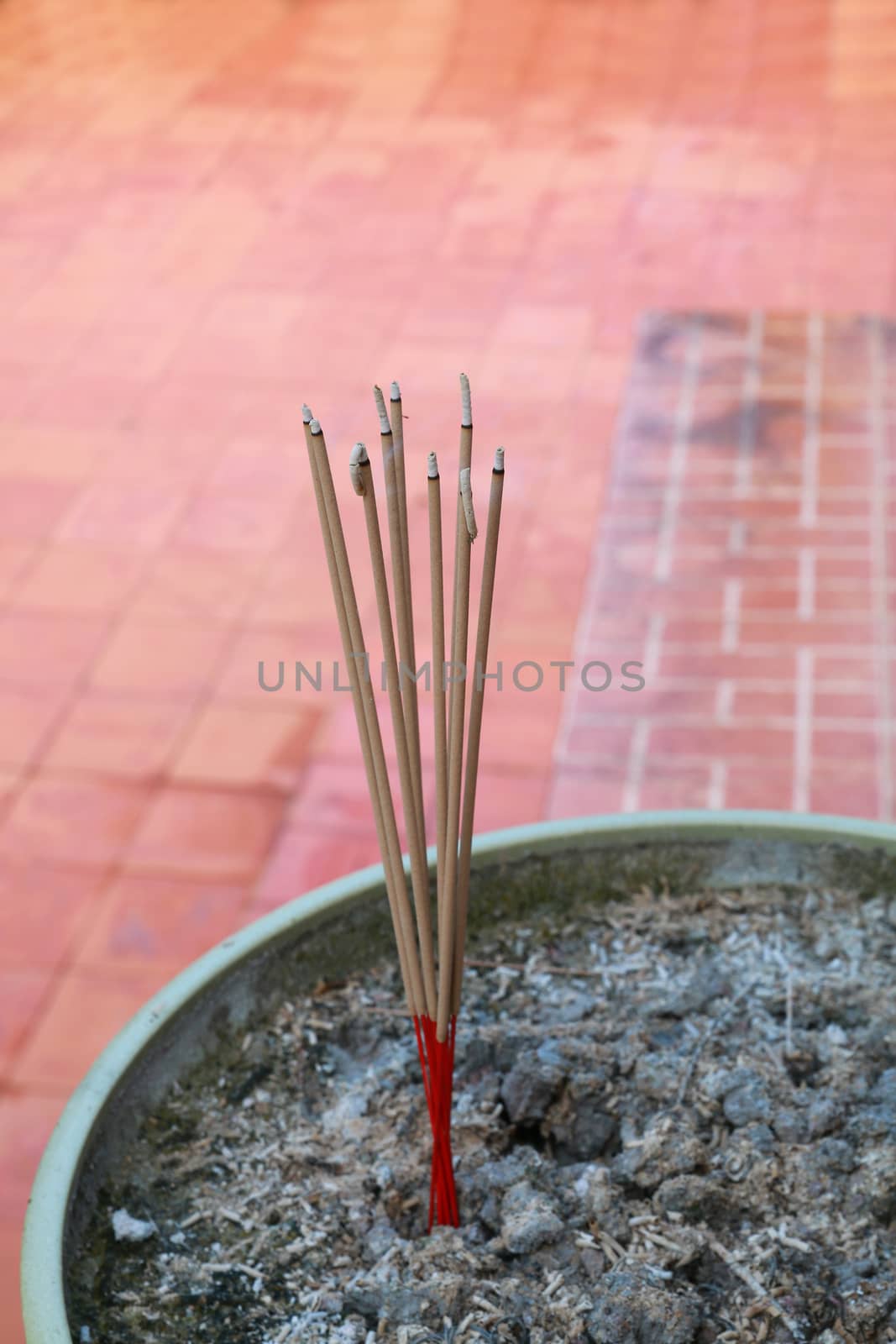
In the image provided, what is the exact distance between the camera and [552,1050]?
137 cm

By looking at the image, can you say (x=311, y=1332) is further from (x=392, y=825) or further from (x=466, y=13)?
(x=466, y=13)

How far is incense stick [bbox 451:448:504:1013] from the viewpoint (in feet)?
3.43

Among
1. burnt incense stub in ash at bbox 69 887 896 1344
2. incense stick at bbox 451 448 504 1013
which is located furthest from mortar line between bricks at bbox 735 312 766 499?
incense stick at bbox 451 448 504 1013

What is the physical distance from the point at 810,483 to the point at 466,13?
14.2 feet

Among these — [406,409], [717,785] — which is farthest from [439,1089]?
[406,409]

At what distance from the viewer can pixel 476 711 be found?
3.74 ft

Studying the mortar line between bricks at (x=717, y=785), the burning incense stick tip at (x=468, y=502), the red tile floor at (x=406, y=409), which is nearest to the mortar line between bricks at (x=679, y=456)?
the red tile floor at (x=406, y=409)

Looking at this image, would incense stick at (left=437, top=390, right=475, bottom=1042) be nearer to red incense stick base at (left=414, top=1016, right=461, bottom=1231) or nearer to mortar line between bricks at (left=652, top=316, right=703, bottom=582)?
red incense stick base at (left=414, top=1016, right=461, bottom=1231)

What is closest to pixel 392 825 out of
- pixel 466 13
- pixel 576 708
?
pixel 576 708

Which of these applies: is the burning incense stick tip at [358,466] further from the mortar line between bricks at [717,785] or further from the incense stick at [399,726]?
the mortar line between bricks at [717,785]

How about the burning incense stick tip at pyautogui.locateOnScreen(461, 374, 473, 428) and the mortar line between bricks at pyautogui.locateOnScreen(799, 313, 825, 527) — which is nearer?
the burning incense stick tip at pyautogui.locateOnScreen(461, 374, 473, 428)

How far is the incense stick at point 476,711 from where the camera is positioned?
1047 mm

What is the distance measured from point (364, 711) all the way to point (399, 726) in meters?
0.03

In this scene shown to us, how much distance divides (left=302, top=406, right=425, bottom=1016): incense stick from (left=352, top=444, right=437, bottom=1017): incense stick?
1cm
